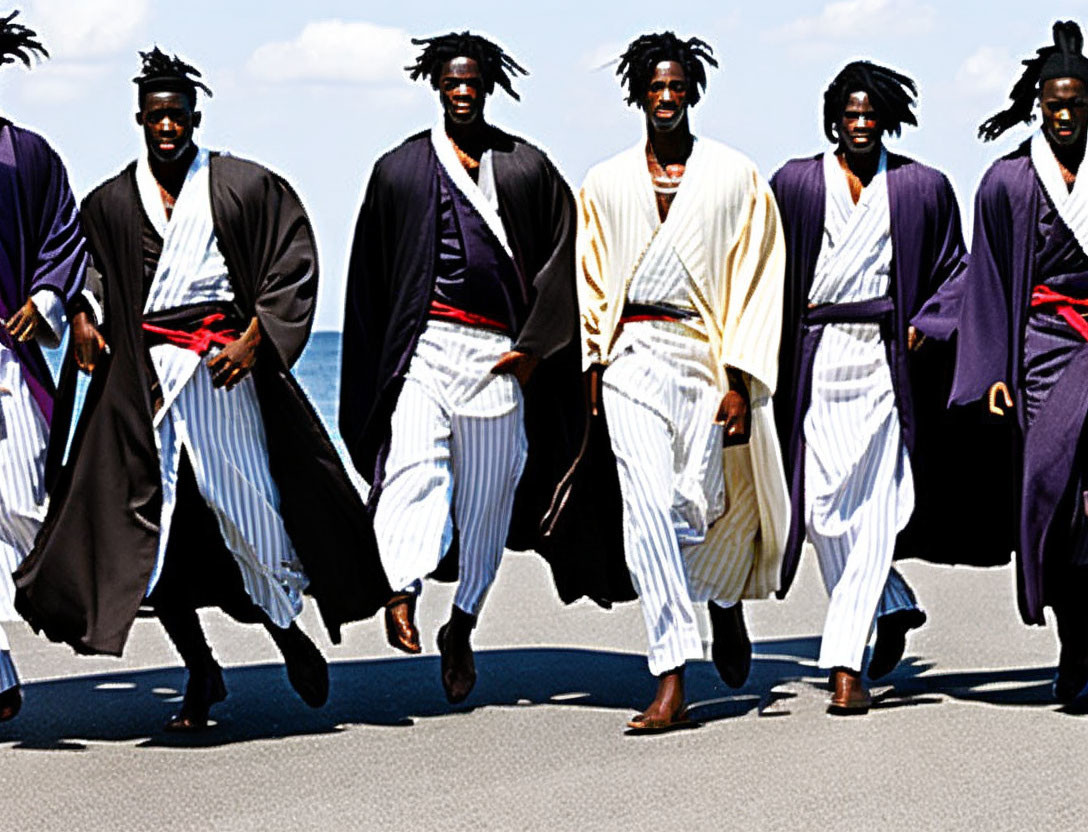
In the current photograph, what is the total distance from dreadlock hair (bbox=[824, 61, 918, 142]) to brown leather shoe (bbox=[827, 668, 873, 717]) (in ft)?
6.32

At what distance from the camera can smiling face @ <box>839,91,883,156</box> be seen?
28.7 ft

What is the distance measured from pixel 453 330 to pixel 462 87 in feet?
2.83

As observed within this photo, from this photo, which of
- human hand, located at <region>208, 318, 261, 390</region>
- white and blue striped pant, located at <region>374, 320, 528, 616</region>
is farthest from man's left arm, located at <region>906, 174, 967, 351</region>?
human hand, located at <region>208, 318, 261, 390</region>

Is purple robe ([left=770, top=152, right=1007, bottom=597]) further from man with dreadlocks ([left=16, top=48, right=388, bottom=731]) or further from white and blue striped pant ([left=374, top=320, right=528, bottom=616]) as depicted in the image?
man with dreadlocks ([left=16, top=48, right=388, bottom=731])

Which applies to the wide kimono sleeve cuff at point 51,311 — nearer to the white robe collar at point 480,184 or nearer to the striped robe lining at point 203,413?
the striped robe lining at point 203,413

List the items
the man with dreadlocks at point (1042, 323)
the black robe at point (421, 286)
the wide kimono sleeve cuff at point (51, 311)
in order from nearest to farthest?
1. the wide kimono sleeve cuff at point (51, 311)
2. the man with dreadlocks at point (1042, 323)
3. the black robe at point (421, 286)

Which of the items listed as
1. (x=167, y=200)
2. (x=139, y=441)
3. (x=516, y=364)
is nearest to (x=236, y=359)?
(x=139, y=441)

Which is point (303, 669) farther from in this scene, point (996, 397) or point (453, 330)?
point (996, 397)

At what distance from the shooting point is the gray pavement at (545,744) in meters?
6.98

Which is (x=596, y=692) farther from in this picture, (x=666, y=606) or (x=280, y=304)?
(x=280, y=304)

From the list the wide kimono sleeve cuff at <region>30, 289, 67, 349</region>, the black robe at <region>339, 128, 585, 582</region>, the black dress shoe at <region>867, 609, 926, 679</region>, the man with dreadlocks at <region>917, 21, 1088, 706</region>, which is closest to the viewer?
the wide kimono sleeve cuff at <region>30, 289, 67, 349</region>

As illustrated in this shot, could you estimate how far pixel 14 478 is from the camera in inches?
330

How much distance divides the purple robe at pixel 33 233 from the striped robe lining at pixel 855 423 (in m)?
2.58

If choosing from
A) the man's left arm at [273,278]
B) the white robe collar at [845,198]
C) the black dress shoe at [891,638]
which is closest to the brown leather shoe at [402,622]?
the man's left arm at [273,278]
